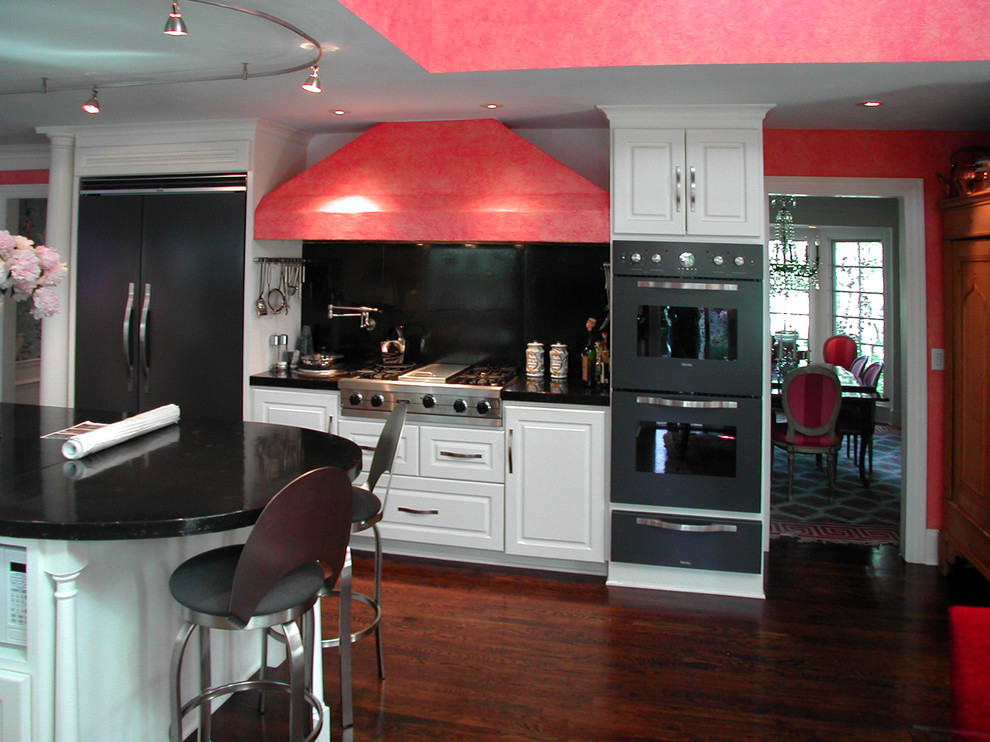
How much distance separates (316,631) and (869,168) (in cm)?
355

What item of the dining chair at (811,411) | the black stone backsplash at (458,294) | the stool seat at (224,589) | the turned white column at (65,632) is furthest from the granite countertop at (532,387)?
the turned white column at (65,632)

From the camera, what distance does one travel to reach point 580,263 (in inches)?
175

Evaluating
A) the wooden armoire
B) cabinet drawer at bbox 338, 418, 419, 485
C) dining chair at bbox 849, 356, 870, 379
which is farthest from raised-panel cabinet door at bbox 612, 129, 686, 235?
dining chair at bbox 849, 356, 870, 379

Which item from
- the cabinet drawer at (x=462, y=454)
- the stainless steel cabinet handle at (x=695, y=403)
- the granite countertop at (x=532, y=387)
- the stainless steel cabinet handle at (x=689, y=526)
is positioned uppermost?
the granite countertop at (x=532, y=387)

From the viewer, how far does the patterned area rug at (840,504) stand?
474 cm

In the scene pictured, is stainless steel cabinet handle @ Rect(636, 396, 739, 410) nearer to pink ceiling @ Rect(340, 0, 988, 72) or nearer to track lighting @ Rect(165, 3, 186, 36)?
pink ceiling @ Rect(340, 0, 988, 72)

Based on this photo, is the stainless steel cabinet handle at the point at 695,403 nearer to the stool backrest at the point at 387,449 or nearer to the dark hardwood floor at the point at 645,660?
the dark hardwood floor at the point at 645,660

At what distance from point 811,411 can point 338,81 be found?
3.79 metres

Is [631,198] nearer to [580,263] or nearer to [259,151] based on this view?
[580,263]

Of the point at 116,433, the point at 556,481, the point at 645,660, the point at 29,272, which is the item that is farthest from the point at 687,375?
the point at 29,272

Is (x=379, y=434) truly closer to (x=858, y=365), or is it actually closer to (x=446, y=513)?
(x=446, y=513)

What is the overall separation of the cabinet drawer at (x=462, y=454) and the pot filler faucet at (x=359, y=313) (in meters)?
0.90

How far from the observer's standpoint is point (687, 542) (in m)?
3.79

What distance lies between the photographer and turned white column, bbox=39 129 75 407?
4.59m
